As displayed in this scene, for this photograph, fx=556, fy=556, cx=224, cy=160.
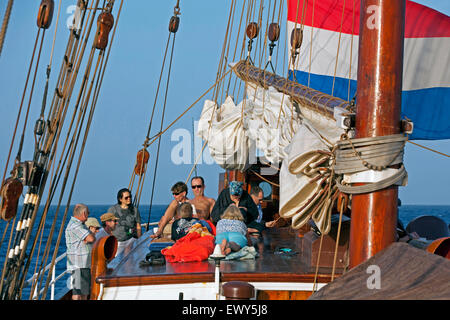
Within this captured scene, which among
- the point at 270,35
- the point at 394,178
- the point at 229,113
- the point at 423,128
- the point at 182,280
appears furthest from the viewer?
the point at 423,128

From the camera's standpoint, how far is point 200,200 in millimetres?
6961

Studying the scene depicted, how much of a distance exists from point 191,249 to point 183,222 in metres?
0.57

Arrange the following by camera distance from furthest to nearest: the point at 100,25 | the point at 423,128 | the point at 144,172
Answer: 1. the point at 423,128
2. the point at 144,172
3. the point at 100,25

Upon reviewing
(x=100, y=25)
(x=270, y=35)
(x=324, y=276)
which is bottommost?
(x=324, y=276)

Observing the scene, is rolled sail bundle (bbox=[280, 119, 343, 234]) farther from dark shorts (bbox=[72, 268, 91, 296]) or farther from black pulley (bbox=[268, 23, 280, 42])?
black pulley (bbox=[268, 23, 280, 42])

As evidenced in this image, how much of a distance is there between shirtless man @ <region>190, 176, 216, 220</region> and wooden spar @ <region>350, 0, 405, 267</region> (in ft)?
13.3

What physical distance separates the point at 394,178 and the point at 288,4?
39.6 feet

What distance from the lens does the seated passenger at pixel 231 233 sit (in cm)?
468

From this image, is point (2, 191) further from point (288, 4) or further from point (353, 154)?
point (288, 4)

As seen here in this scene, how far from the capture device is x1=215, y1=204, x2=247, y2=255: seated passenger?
15.3ft

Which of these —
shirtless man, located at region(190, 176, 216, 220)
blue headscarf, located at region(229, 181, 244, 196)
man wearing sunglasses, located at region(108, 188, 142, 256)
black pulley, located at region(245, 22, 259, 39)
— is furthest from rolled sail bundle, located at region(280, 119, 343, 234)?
black pulley, located at region(245, 22, 259, 39)

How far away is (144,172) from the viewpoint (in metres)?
8.60

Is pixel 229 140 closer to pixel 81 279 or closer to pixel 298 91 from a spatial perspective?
pixel 298 91
